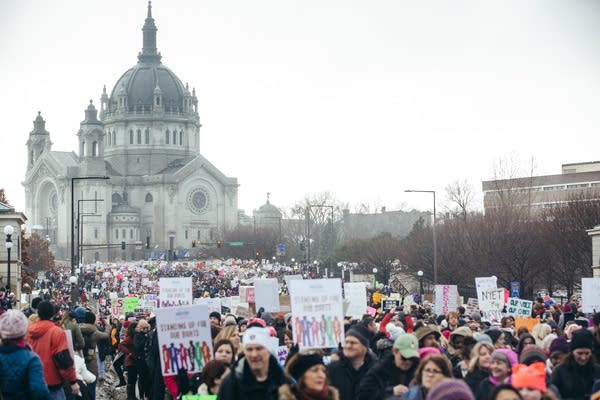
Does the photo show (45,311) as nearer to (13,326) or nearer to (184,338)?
(184,338)

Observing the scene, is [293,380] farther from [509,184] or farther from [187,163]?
[187,163]

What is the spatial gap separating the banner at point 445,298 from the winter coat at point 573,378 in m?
15.3

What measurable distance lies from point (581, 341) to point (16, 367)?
15.1ft

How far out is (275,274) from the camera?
94562 millimetres

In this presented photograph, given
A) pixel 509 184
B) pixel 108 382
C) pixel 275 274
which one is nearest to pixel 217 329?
pixel 108 382

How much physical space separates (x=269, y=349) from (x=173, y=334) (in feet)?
12.3

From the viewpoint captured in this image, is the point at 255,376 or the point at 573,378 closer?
the point at 255,376

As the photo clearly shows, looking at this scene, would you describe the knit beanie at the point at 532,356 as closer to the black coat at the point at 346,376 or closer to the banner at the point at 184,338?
the black coat at the point at 346,376

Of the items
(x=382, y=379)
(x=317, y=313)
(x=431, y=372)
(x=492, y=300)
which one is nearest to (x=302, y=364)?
(x=431, y=372)

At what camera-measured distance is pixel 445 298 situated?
2727 centimetres

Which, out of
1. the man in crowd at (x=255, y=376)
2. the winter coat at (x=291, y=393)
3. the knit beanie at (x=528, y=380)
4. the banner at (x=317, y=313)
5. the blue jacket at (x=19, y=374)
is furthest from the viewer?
the banner at (x=317, y=313)

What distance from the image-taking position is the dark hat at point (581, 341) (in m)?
11.6

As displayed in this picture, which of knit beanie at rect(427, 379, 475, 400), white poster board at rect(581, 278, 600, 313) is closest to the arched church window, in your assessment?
white poster board at rect(581, 278, 600, 313)

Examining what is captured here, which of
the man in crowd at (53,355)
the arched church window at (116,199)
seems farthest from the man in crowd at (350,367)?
the arched church window at (116,199)
